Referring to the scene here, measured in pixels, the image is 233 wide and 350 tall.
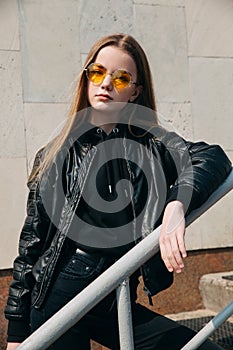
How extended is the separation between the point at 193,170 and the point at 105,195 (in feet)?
1.07

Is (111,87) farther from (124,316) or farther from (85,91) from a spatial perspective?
(124,316)

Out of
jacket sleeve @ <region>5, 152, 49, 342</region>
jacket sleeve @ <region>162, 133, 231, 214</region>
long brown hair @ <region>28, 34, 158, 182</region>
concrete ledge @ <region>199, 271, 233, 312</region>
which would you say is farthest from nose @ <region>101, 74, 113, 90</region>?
concrete ledge @ <region>199, 271, 233, 312</region>

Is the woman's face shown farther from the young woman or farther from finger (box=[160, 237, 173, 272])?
finger (box=[160, 237, 173, 272])

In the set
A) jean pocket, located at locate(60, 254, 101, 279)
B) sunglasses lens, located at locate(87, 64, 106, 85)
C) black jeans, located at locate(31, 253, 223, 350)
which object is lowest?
black jeans, located at locate(31, 253, 223, 350)

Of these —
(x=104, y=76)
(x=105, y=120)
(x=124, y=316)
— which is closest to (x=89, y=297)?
(x=124, y=316)

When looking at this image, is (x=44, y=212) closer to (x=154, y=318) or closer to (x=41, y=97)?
(x=154, y=318)

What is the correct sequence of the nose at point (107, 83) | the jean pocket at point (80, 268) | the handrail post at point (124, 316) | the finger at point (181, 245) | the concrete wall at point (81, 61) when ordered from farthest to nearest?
the concrete wall at point (81, 61), the nose at point (107, 83), the jean pocket at point (80, 268), the handrail post at point (124, 316), the finger at point (181, 245)

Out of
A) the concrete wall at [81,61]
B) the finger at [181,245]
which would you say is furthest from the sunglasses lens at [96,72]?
the concrete wall at [81,61]

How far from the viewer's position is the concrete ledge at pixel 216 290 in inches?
154

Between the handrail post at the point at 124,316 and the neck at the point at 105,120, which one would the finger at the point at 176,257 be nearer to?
the handrail post at the point at 124,316

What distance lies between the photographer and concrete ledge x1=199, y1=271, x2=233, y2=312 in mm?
3904

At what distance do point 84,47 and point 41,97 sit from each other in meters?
0.46

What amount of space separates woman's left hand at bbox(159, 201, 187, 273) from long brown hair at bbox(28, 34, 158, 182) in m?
0.45

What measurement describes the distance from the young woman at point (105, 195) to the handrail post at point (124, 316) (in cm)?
12
